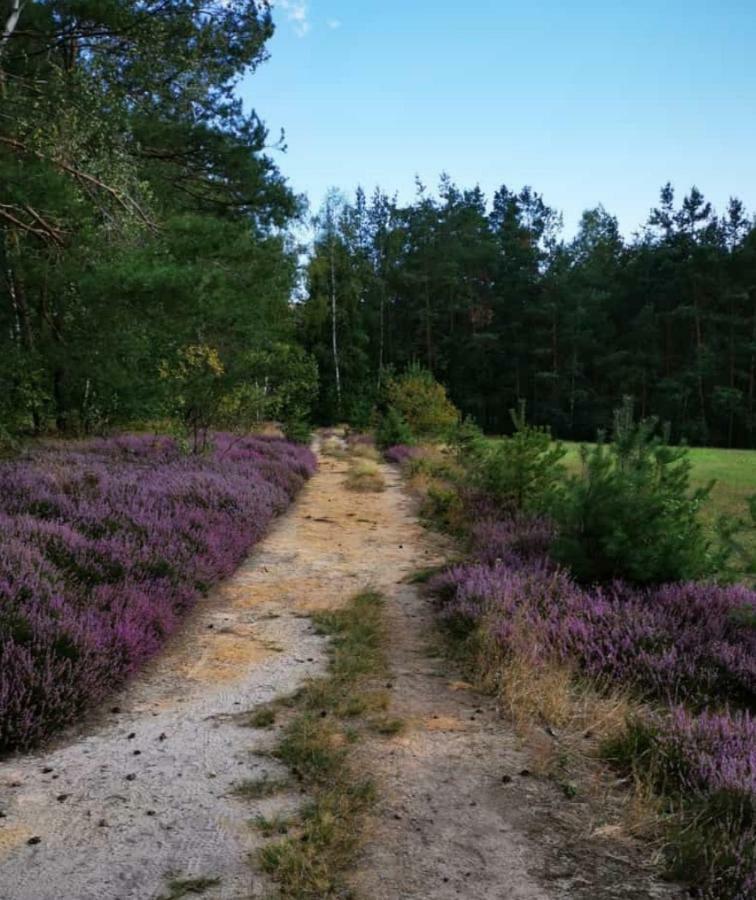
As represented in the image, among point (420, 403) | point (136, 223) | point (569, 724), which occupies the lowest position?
point (569, 724)

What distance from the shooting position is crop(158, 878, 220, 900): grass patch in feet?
8.17

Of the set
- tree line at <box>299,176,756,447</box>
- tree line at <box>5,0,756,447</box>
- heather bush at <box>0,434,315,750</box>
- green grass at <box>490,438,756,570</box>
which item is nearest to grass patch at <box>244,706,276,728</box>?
heather bush at <box>0,434,315,750</box>

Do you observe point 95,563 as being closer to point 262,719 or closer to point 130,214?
point 262,719

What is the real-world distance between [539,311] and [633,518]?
4466 cm

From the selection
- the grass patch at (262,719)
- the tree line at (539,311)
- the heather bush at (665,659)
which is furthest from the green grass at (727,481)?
the tree line at (539,311)

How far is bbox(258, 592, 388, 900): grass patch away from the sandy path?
127 mm

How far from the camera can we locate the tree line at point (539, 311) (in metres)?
43.6

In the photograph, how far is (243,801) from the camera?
10.3 ft

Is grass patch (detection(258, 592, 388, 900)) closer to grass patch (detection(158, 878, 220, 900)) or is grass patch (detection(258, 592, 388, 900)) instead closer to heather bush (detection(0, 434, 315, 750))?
grass patch (detection(158, 878, 220, 900))

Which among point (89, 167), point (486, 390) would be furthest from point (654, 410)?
point (89, 167)

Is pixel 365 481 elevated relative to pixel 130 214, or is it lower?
lower

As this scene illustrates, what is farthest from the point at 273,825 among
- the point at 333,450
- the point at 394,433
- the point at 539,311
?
the point at 539,311

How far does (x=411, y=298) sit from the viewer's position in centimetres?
5525

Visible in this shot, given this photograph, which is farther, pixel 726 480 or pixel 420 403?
pixel 420 403
